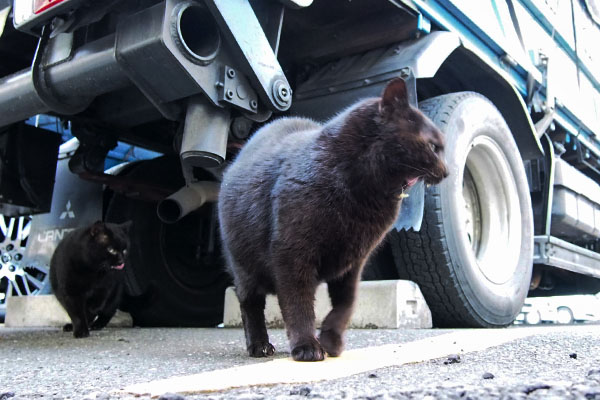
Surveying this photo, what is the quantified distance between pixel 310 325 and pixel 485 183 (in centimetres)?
222

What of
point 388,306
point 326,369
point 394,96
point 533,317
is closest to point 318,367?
point 326,369

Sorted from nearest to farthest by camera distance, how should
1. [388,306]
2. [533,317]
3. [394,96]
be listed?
[394,96] < [388,306] < [533,317]

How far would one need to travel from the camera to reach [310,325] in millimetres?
1717

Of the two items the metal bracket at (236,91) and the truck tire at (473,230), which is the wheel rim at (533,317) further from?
the metal bracket at (236,91)

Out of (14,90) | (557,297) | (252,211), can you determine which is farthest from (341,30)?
(557,297)

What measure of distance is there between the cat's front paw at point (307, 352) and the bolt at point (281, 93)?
3.08 feet

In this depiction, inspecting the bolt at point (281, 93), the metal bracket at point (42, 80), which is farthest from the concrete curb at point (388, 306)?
the metal bracket at point (42, 80)

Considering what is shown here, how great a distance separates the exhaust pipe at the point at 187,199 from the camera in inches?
115

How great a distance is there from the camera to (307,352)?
166 cm

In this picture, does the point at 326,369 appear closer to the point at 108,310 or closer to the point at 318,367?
the point at 318,367

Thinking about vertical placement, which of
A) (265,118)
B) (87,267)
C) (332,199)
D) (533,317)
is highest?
(265,118)

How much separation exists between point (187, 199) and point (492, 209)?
1.89 metres

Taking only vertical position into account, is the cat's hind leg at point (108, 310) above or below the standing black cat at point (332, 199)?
below

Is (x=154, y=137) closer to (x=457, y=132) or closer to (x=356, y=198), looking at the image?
(x=457, y=132)
